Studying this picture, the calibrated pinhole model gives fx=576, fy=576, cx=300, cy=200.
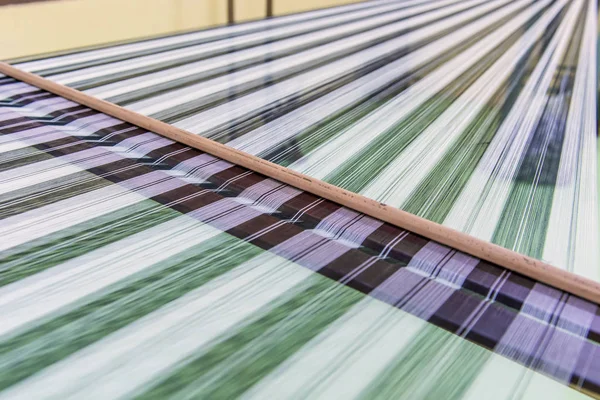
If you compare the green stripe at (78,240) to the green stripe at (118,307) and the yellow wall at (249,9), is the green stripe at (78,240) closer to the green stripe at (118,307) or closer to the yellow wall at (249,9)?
the green stripe at (118,307)

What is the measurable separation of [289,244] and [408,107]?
0.61 metres

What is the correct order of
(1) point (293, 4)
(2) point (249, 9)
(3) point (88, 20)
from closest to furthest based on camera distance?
(3) point (88, 20) < (2) point (249, 9) < (1) point (293, 4)

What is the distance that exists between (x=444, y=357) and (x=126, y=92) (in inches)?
34.5

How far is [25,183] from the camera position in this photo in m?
0.70

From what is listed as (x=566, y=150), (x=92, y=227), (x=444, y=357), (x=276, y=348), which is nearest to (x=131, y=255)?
(x=92, y=227)

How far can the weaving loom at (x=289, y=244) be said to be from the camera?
0.43 m

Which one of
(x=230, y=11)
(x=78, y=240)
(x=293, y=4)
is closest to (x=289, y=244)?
(x=78, y=240)

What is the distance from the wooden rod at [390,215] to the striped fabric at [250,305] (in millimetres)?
11

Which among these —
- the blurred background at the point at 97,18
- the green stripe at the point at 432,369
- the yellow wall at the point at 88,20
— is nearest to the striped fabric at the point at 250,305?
the green stripe at the point at 432,369

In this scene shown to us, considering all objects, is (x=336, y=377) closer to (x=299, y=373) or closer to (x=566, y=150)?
(x=299, y=373)

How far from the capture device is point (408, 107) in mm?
1119

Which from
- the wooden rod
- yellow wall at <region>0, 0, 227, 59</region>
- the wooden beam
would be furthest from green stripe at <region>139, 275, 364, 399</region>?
the wooden beam

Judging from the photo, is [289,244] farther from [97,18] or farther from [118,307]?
[97,18]

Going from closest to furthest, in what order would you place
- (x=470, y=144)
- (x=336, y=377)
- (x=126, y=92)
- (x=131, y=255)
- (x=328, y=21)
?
(x=336, y=377), (x=131, y=255), (x=470, y=144), (x=126, y=92), (x=328, y=21)
